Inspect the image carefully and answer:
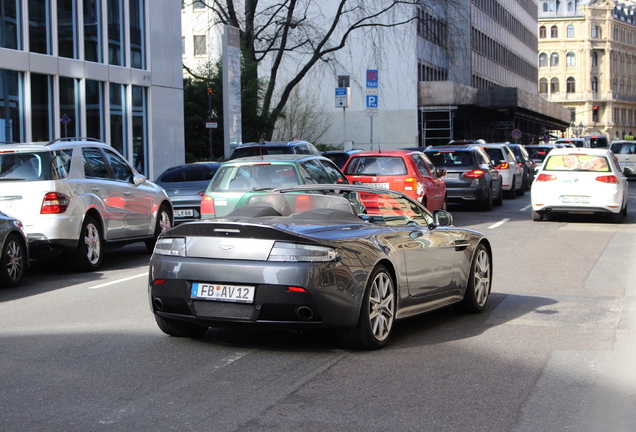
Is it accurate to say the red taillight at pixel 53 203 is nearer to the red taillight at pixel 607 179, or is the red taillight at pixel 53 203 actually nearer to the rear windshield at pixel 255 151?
the rear windshield at pixel 255 151

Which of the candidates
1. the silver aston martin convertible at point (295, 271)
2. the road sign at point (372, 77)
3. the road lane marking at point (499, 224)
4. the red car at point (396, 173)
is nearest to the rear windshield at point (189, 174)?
the red car at point (396, 173)

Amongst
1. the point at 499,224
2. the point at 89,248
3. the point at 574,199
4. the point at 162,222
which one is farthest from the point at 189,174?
the point at 574,199

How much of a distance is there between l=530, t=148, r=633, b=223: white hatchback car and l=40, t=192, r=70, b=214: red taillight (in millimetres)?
11442

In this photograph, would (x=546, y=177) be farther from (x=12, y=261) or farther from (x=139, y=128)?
(x=139, y=128)

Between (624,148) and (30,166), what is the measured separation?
40.4 m

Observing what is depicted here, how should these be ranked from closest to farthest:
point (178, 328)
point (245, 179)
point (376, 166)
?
point (178, 328) < point (245, 179) < point (376, 166)

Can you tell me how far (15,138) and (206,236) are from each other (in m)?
19.9

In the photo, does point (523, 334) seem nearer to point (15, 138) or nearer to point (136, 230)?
point (136, 230)

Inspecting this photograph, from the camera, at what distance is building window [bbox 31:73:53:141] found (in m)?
26.5

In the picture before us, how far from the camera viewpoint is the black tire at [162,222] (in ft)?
50.9

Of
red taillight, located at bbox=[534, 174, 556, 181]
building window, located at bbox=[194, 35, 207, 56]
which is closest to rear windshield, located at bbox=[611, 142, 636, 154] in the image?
red taillight, located at bbox=[534, 174, 556, 181]

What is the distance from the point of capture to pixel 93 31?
1161 inches

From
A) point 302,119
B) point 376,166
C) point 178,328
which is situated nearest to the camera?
point 178,328

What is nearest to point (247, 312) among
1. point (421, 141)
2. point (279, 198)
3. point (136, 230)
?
point (279, 198)
